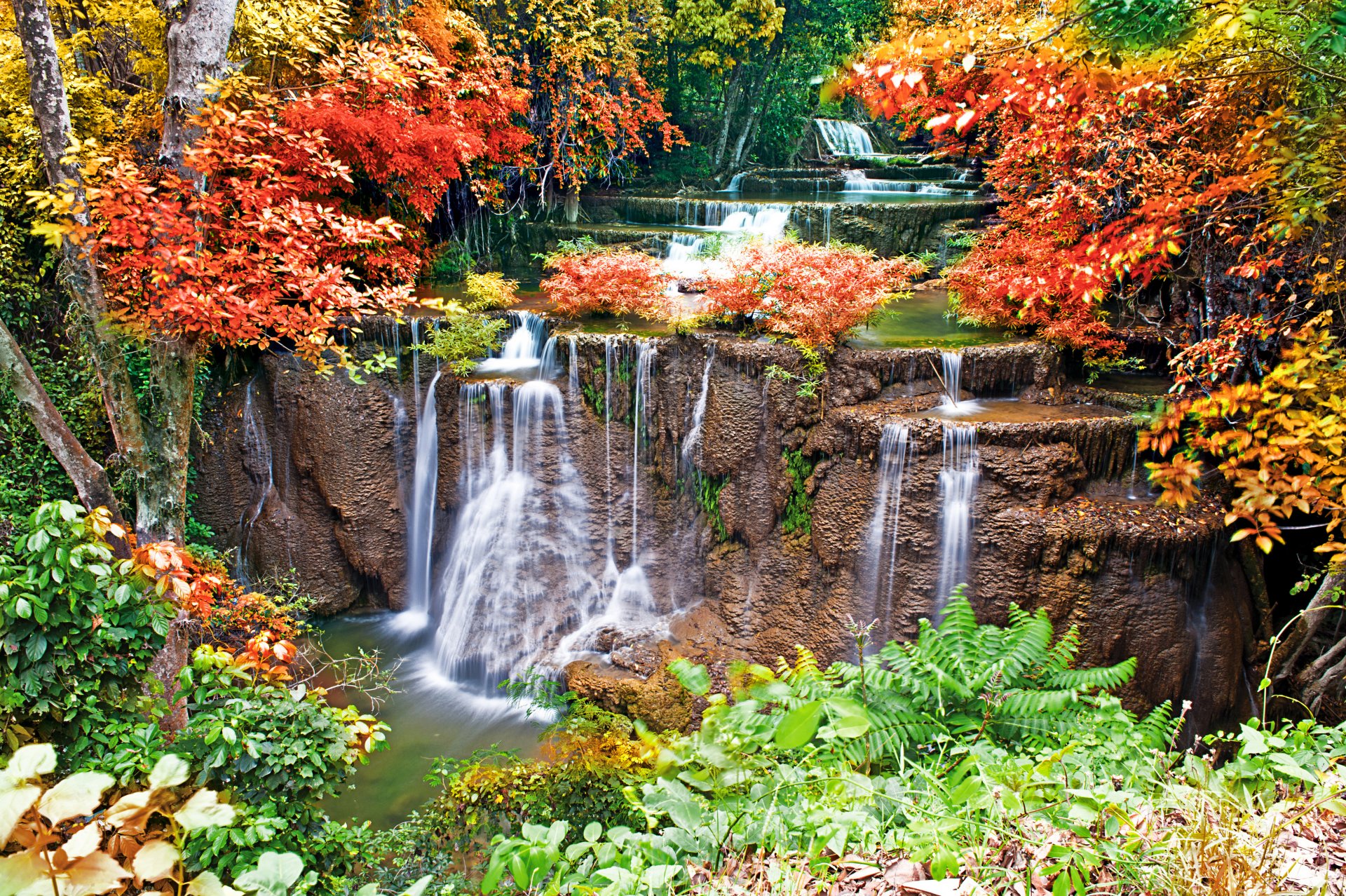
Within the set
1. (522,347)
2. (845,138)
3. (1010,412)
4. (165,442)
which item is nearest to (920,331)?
(1010,412)

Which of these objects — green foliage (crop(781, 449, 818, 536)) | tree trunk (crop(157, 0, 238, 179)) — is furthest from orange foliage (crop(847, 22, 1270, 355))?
tree trunk (crop(157, 0, 238, 179))

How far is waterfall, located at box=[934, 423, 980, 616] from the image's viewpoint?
21.2 ft

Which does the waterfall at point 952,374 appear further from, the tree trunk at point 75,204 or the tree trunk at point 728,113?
the tree trunk at point 728,113

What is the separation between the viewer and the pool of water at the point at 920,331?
8078 millimetres

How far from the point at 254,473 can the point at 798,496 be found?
7.20 metres

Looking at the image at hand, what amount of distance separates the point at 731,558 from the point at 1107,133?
598 cm

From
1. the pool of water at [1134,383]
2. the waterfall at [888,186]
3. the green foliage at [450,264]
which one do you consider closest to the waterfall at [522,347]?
the green foliage at [450,264]

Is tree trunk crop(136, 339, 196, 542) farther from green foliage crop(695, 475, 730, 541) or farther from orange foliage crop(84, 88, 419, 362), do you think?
green foliage crop(695, 475, 730, 541)

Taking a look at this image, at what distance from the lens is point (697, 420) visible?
8250 millimetres

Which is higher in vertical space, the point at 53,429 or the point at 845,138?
the point at 845,138

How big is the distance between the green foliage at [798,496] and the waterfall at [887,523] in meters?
0.77

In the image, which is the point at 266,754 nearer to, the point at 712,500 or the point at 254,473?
the point at 712,500

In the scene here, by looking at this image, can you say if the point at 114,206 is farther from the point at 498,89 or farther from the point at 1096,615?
the point at 1096,615

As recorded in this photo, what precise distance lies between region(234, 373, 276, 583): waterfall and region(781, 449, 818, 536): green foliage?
269 inches
